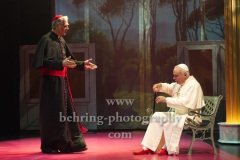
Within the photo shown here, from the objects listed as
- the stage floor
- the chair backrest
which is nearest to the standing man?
the stage floor

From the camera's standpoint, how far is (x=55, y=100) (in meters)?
5.77

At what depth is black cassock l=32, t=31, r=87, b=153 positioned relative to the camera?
18.8ft

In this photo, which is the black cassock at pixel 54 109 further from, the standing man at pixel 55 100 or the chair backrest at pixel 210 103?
the chair backrest at pixel 210 103

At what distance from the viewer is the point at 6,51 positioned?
8.70 meters

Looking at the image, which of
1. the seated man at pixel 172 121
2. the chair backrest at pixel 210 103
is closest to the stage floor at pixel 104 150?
the seated man at pixel 172 121

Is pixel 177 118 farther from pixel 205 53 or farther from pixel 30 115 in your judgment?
pixel 30 115

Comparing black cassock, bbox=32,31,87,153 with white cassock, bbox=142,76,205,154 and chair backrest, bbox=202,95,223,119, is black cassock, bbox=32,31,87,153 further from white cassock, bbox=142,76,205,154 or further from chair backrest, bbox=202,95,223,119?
chair backrest, bbox=202,95,223,119

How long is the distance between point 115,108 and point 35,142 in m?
2.54

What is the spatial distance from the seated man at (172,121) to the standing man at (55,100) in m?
0.88

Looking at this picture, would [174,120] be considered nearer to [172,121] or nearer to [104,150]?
[172,121]

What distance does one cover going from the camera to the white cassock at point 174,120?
5410 mm

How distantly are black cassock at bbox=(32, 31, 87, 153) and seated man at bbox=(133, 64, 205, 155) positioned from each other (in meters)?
0.85

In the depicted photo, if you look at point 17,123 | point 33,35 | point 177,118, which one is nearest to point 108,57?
point 33,35

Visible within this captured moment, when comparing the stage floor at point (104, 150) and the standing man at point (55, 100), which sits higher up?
the standing man at point (55, 100)
